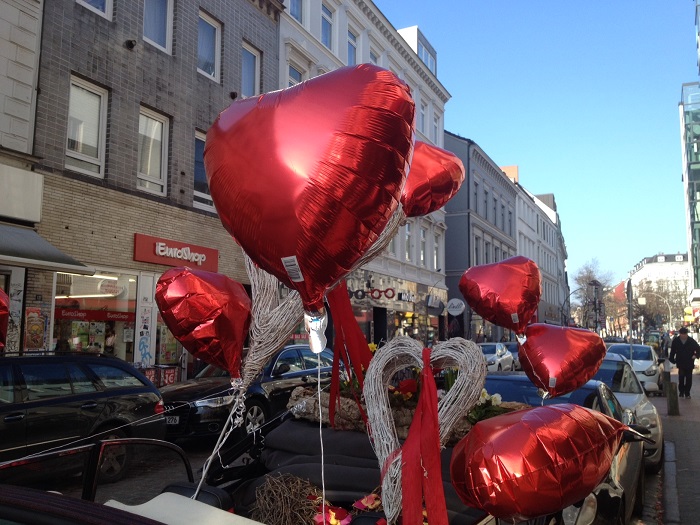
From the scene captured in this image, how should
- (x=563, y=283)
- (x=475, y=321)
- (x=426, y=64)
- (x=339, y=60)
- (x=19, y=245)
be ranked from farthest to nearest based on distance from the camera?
(x=563, y=283) → (x=475, y=321) → (x=426, y=64) → (x=339, y=60) → (x=19, y=245)

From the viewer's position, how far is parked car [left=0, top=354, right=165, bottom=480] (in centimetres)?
654

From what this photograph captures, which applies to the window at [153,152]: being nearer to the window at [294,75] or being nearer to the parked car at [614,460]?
the window at [294,75]

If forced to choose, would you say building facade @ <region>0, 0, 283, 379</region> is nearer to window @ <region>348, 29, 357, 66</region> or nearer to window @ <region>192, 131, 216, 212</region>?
window @ <region>192, 131, 216, 212</region>

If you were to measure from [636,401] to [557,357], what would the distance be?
5554 mm

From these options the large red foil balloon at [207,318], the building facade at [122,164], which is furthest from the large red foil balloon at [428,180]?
the building facade at [122,164]

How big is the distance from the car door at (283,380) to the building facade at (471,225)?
24002 millimetres

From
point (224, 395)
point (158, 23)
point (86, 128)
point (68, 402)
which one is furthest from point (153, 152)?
point (68, 402)

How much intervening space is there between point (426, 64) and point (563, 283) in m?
62.3

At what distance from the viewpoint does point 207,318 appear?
10.3 feet

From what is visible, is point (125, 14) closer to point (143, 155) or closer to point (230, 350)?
point (143, 155)

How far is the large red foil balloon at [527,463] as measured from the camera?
225cm

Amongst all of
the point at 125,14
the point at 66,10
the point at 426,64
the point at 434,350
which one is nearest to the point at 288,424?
the point at 434,350

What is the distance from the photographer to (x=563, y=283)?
89688mm

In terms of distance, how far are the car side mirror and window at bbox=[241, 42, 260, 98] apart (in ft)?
35.7
